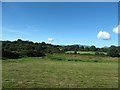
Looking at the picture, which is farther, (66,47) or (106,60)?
(66,47)

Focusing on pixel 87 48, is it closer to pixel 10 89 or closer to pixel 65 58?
pixel 65 58

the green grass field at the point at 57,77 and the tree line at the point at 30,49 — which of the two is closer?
the green grass field at the point at 57,77

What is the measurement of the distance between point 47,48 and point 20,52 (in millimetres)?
19278

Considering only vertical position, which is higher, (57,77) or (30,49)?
(30,49)

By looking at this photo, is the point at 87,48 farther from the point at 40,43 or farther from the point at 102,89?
the point at 102,89

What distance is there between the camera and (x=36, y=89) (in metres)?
12.4

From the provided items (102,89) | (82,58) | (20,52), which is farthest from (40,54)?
(102,89)

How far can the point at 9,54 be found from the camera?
173ft

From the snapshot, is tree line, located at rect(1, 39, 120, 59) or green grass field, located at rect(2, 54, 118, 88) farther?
tree line, located at rect(1, 39, 120, 59)

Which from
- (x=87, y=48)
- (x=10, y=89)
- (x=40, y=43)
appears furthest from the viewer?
(x=87, y=48)

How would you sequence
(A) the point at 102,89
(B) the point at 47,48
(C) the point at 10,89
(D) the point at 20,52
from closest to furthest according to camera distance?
(C) the point at 10,89 → (A) the point at 102,89 → (D) the point at 20,52 → (B) the point at 47,48

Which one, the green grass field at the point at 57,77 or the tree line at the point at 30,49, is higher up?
the tree line at the point at 30,49

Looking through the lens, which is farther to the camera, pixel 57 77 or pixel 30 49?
pixel 30 49

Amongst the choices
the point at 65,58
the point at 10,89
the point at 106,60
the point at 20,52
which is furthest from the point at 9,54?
the point at 10,89
